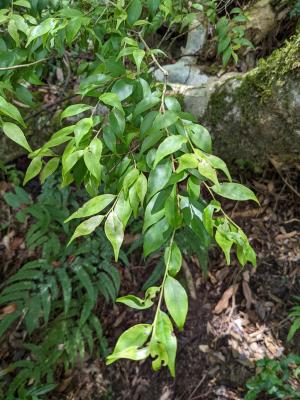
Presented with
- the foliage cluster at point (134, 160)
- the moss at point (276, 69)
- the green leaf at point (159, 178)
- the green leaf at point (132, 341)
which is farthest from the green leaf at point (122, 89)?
the moss at point (276, 69)

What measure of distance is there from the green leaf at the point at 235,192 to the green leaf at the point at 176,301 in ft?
0.69

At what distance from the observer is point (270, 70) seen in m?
1.78

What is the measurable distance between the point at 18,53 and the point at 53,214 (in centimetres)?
176

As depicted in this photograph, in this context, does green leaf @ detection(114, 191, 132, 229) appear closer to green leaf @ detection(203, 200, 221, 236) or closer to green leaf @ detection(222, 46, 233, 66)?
green leaf @ detection(203, 200, 221, 236)

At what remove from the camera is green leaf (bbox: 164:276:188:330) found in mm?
713

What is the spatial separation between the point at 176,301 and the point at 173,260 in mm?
113

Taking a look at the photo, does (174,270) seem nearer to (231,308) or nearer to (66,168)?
(66,168)

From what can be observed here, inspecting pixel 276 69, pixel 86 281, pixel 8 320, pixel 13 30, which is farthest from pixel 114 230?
pixel 8 320

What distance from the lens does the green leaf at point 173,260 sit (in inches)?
32.0

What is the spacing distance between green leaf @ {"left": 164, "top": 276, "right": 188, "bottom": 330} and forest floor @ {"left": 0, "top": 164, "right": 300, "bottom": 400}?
190 centimetres

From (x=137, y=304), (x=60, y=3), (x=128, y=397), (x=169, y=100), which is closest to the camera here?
(x=137, y=304)

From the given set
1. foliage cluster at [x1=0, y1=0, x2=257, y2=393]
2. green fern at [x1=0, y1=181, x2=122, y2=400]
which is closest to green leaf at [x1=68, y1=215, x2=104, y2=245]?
foliage cluster at [x1=0, y1=0, x2=257, y2=393]

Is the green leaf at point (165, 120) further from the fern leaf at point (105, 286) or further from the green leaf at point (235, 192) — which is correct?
the fern leaf at point (105, 286)

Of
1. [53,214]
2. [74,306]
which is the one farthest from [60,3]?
[74,306]
